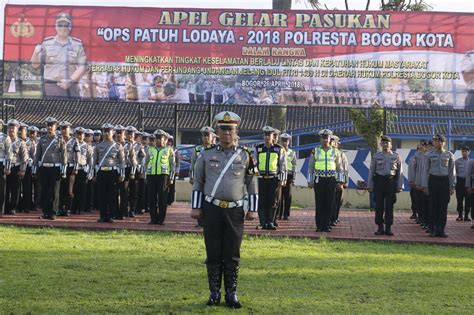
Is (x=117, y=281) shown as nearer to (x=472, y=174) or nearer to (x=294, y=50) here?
(x=472, y=174)

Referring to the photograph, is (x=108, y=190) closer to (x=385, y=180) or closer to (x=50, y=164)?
(x=50, y=164)

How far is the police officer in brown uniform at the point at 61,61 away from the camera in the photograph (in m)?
21.4

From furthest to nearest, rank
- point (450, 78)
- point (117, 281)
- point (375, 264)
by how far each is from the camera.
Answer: point (450, 78) → point (375, 264) → point (117, 281)

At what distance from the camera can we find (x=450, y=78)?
67.9ft

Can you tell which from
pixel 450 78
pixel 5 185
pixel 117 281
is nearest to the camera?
pixel 117 281

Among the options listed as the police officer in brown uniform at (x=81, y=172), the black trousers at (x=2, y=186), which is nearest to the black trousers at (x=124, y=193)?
the police officer in brown uniform at (x=81, y=172)

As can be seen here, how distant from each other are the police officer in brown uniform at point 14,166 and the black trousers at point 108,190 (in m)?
1.77

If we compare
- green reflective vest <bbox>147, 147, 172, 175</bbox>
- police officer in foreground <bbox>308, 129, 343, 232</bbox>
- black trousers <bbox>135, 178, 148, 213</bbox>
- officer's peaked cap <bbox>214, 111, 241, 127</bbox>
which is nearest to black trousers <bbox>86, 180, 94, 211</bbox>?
black trousers <bbox>135, 178, 148, 213</bbox>

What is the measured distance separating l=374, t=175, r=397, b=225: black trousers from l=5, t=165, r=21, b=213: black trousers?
7.37 meters

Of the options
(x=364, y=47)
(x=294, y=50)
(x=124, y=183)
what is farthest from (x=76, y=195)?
(x=364, y=47)

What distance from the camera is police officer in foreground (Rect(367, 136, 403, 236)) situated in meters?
15.3

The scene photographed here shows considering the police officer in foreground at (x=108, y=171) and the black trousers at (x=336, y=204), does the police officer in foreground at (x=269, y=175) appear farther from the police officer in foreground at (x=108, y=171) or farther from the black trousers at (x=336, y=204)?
the police officer in foreground at (x=108, y=171)

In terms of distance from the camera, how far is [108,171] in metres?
16.2

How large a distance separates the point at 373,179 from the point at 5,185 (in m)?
7.36
